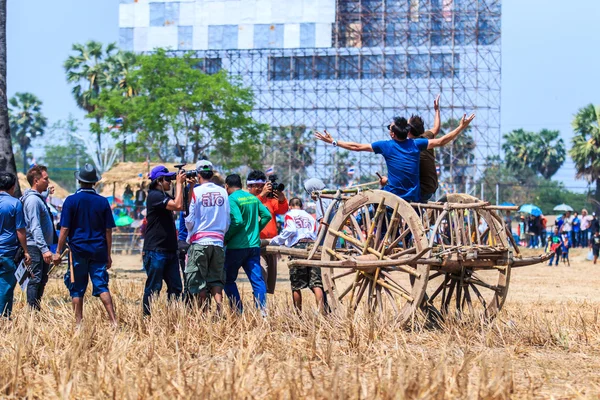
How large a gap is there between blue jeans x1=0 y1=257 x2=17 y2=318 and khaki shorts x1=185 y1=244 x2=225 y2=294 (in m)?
1.66

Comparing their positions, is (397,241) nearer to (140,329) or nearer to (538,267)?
(140,329)

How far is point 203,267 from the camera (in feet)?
30.5

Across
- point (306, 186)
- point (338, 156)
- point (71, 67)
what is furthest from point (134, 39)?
point (306, 186)

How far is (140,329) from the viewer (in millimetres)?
8000

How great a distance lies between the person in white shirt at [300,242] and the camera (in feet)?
33.3

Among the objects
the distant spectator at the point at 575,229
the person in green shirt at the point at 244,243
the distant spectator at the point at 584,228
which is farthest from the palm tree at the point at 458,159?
the person in green shirt at the point at 244,243

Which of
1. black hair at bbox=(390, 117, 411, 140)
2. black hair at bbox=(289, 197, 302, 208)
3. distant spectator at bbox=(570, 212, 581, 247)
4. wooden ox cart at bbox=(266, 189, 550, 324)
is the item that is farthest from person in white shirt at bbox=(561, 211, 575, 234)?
black hair at bbox=(390, 117, 411, 140)

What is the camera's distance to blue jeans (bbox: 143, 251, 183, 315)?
9.38m

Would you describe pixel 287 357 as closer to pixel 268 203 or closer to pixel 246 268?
pixel 246 268

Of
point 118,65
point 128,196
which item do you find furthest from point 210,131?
point 118,65

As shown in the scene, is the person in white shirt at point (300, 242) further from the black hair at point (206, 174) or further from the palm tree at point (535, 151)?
the palm tree at point (535, 151)

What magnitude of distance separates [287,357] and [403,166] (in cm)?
276

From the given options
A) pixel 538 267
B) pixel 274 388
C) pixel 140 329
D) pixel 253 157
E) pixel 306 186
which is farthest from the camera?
pixel 253 157

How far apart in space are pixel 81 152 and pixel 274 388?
10898cm
